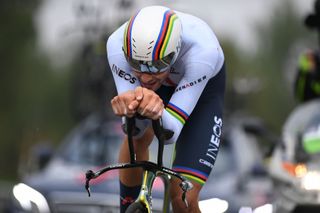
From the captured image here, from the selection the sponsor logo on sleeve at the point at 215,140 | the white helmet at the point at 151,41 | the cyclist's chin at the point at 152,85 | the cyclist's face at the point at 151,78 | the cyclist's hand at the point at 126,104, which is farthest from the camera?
the sponsor logo on sleeve at the point at 215,140

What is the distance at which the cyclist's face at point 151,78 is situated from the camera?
721 cm

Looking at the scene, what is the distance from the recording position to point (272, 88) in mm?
61812

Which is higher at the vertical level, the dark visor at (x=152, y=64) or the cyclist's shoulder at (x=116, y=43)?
the cyclist's shoulder at (x=116, y=43)

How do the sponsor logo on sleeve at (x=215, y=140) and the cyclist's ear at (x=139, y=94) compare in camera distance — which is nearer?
the cyclist's ear at (x=139, y=94)

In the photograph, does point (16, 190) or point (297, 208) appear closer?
point (297, 208)

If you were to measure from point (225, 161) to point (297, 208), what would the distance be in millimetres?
2418

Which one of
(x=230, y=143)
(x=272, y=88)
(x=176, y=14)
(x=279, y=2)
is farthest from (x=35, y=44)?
(x=176, y=14)

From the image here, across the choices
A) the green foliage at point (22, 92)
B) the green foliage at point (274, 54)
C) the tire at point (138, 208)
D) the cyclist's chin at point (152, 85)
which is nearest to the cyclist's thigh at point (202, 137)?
the cyclist's chin at point (152, 85)

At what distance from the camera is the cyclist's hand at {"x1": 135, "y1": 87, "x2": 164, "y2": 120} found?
21.9ft

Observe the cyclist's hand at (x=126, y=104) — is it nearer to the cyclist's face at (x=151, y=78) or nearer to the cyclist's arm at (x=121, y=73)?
the cyclist's face at (x=151, y=78)

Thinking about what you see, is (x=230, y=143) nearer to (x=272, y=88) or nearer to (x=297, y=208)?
(x=297, y=208)

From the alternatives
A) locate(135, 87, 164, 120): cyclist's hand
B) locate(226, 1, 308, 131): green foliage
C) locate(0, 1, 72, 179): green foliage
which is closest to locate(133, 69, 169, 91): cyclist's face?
locate(135, 87, 164, 120): cyclist's hand

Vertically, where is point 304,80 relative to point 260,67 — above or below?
below

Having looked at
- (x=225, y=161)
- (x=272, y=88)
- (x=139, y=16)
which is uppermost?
(x=272, y=88)
